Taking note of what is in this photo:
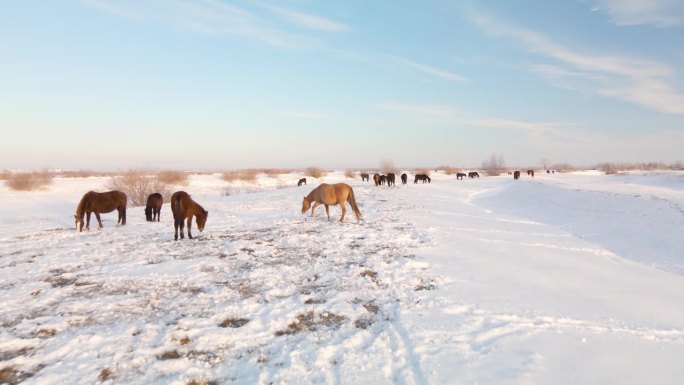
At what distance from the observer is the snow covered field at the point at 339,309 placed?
10.4 feet

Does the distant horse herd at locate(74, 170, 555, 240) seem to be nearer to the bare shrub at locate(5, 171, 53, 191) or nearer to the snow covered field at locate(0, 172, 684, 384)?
the snow covered field at locate(0, 172, 684, 384)

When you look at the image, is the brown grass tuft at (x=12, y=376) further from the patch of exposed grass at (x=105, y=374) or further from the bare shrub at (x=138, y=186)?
the bare shrub at (x=138, y=186)

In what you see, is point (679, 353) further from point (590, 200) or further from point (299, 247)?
point (590, 200)

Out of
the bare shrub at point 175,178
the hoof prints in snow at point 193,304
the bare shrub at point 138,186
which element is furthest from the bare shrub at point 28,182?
the hoof prints in snow at point 193,304

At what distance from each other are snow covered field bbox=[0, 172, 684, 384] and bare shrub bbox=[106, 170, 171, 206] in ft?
45.8

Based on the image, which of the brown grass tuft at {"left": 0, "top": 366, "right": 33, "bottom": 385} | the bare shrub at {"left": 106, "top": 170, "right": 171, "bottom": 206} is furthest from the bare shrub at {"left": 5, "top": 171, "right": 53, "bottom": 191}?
the brown grass tuft at {"left": 0, "top": 366, "right": 33, "bottom": 385}

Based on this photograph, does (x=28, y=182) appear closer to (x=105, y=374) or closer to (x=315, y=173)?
(x=105, y=374)

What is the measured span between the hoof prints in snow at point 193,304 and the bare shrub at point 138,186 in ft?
48.9

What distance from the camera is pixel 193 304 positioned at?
4734 mm

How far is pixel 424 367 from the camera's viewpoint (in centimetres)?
318

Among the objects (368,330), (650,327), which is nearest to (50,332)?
(368,330)

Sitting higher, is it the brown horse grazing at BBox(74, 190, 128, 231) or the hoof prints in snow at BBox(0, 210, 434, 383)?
the brown horse grazing at BBox(74, 190, 128, 231)

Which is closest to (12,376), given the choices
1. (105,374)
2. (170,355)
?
(105,374)

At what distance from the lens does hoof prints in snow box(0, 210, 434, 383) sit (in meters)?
3.29
